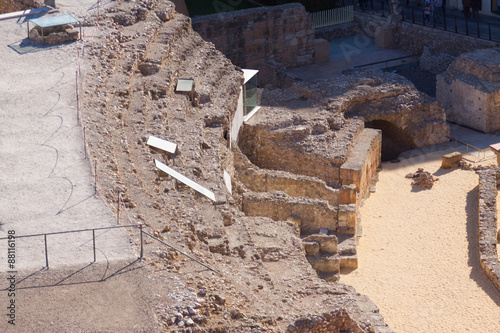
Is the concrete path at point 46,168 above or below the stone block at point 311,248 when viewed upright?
above

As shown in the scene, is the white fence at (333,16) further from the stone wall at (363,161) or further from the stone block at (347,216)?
the stone block at (347,216)

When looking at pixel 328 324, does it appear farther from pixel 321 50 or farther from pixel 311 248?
pixel 321 50

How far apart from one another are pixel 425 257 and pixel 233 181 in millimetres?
4585

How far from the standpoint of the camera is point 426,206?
2106 centimetres

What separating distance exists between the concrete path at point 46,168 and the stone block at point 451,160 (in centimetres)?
1059

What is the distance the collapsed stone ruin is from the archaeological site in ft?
0.16

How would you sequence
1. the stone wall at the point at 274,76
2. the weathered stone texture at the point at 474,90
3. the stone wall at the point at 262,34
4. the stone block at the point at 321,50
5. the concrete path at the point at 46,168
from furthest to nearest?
1. the stone block at the point at 321,50
2. the stone wall at the point at 262,34
3. the stone wall at the point at 274,76
4. the weathered stone texture at the point at 474,90
5. the concrete path at the point at 46,168

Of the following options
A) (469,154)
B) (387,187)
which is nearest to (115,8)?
(387,187)

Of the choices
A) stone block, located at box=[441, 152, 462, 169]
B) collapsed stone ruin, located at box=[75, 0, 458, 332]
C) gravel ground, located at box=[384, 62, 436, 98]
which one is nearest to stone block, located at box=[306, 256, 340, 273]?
collapsed stone ruin, located at box=[75, 0, 458, 332]

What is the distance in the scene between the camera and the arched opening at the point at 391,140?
82.6 feet

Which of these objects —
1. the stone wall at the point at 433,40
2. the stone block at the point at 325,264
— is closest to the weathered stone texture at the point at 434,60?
the stone wall at the point at 433,40

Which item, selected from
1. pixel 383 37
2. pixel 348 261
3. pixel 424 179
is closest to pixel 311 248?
pixel 348 261

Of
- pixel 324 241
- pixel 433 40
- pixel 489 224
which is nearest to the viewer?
pixel 324 241

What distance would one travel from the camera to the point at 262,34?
30531 mm
